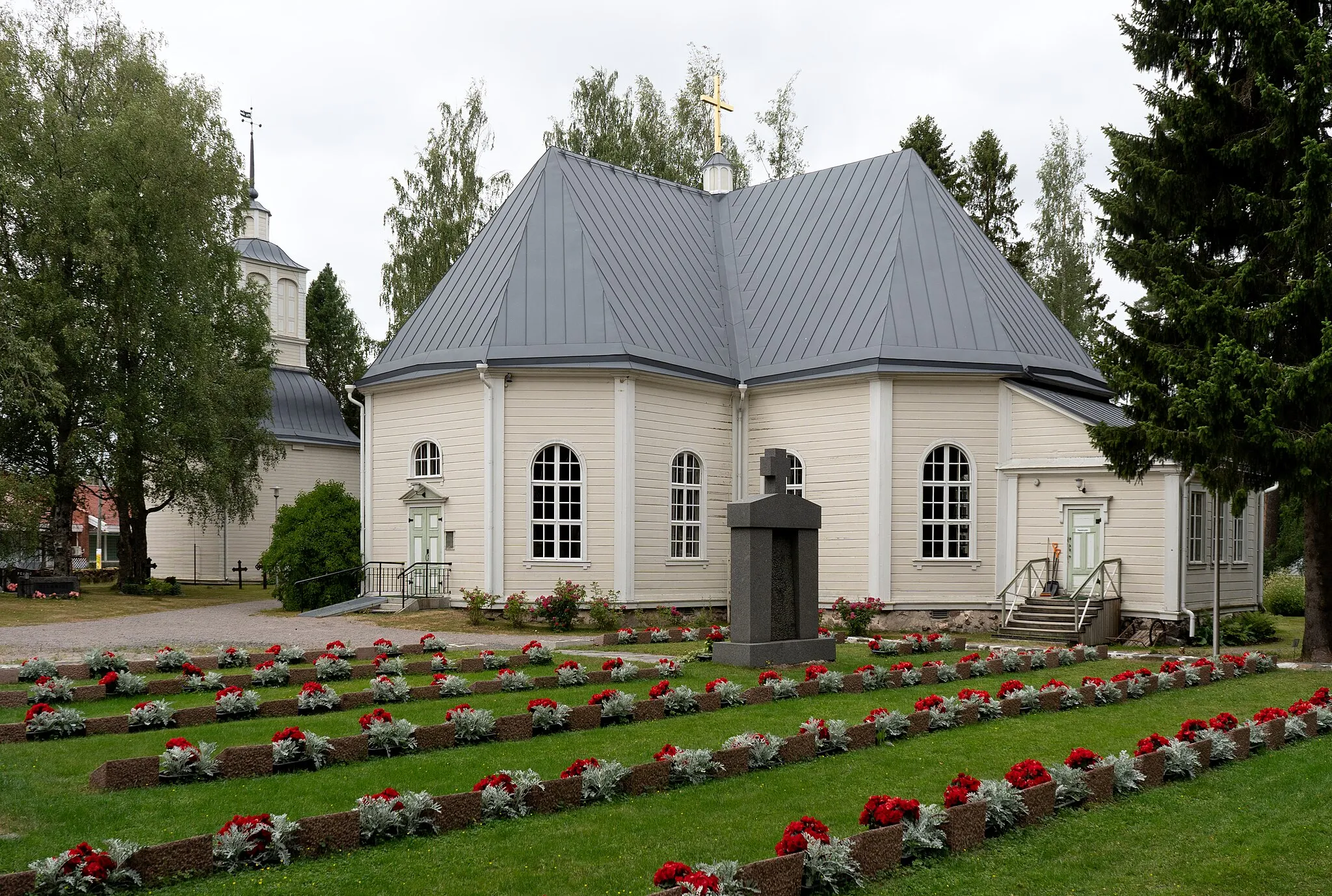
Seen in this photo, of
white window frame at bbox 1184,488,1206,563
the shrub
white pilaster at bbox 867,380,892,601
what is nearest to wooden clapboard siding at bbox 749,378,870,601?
white pilaster at bbox 867,380,892,601

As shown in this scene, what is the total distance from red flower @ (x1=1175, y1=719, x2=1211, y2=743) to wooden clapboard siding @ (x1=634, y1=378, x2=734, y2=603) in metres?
13.8

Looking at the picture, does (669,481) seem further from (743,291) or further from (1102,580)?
(1102,580)

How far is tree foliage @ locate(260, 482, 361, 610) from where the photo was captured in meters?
25.6

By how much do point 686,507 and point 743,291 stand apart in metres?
6.23

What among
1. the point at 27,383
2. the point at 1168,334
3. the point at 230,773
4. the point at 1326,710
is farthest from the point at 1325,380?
the point at 27,383

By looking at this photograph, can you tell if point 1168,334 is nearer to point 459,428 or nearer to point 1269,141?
point 1269,141

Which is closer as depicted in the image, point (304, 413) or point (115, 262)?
point (115, 262)

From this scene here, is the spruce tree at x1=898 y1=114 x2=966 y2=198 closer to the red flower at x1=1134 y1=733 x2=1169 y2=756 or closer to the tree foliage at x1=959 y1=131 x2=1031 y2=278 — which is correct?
the tree foliage at x1=959 y1=131 x2=1031 y2=278

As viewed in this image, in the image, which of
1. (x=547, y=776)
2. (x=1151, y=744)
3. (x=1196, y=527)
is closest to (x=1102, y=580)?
(x=1196, y=527)

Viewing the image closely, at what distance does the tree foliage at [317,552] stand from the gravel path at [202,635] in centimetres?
152

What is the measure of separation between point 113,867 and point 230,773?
2.52m

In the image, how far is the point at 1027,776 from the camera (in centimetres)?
795

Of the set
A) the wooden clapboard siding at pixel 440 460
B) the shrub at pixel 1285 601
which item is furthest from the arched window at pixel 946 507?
the shrub at pixel 1285 601

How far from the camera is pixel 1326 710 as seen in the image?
450 inches
